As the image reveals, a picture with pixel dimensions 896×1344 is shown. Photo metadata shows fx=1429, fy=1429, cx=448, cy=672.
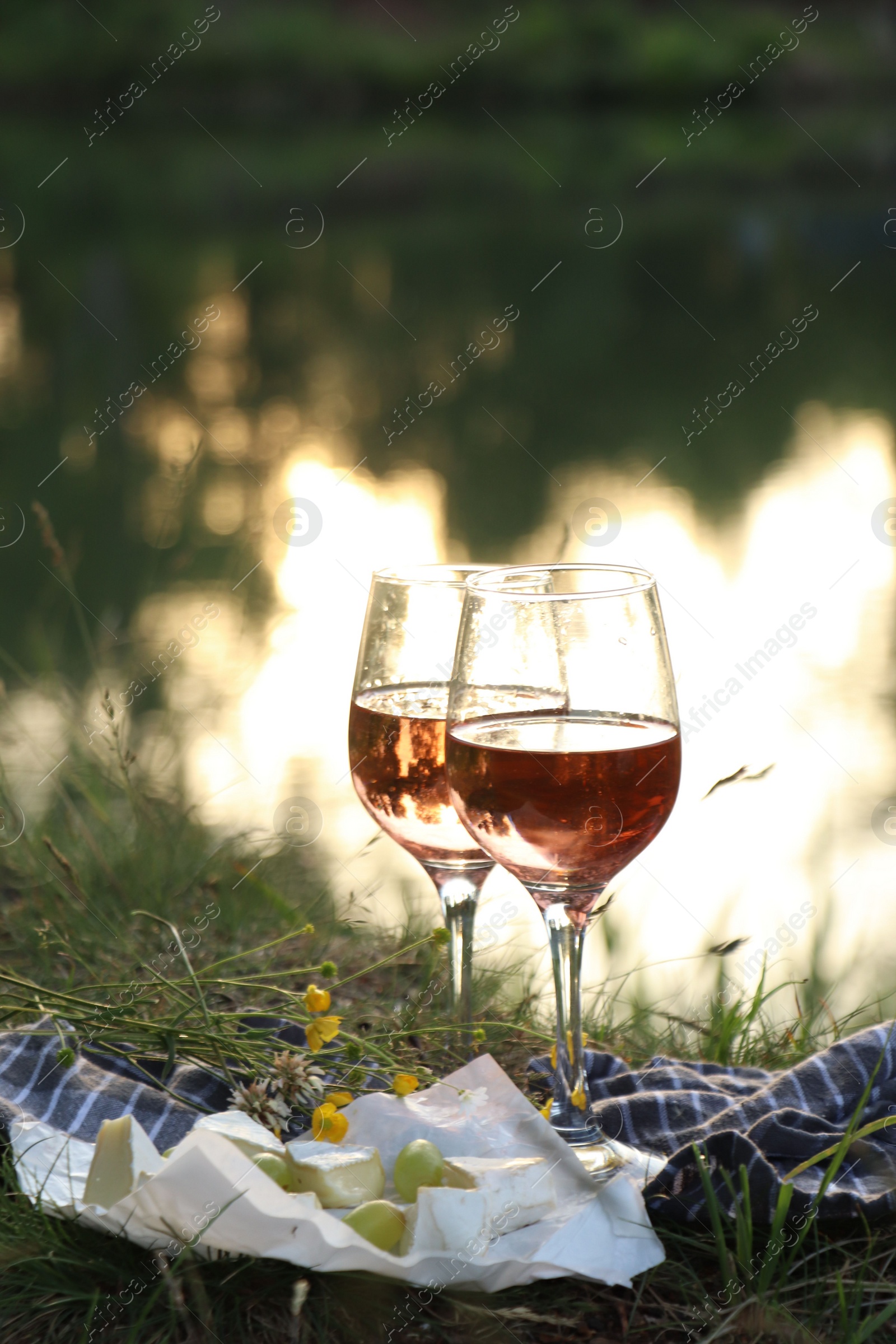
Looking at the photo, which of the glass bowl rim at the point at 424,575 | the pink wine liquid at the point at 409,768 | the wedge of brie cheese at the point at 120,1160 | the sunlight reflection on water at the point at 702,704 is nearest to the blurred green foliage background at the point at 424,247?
the sunlight reflection on water at the point at 702,704

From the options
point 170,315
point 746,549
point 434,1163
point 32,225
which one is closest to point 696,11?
point 32,225

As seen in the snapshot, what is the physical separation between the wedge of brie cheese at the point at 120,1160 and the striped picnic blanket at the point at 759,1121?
0.46 meters

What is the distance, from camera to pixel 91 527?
21.8ft

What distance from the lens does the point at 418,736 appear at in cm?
151

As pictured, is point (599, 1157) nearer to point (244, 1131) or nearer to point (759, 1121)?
point (759, 1121)

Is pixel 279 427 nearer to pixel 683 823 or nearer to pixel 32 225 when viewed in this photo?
pixel 683 823

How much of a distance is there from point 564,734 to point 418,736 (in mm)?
251

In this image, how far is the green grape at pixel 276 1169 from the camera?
1244 millimetres

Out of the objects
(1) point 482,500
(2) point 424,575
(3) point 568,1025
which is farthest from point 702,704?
(3) point 568,1025

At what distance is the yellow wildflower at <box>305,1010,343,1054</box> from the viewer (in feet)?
4.46

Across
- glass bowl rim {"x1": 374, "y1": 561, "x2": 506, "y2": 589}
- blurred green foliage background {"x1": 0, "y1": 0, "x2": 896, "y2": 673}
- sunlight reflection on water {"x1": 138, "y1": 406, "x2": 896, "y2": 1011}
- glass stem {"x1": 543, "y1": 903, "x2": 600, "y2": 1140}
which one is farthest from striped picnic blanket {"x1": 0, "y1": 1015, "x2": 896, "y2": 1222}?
blurred green foliage background {"x1": 0, "y1": 0, "x2": 896, "y2": 673}

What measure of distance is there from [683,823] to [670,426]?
4857 mm

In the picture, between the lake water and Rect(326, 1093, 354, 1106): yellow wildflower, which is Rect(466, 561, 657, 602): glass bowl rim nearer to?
Rect(326, 1093, 354, 1106): yellow wildflower

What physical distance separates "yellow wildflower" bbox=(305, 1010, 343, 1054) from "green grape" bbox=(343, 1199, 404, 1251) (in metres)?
0.19
